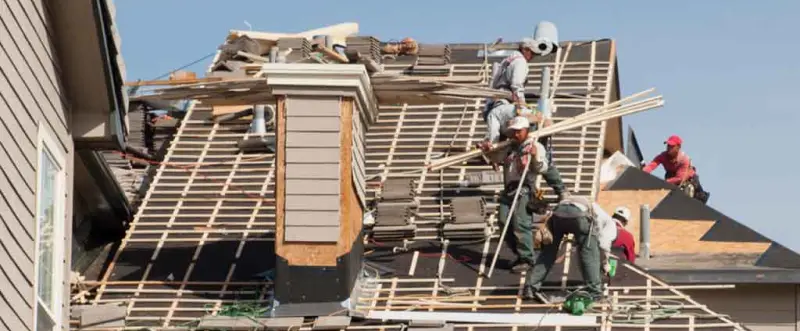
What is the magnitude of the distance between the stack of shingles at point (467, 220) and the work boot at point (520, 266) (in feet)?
3.13

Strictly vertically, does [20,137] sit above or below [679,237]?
above

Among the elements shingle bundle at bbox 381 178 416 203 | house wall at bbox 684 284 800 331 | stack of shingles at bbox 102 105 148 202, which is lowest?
house wall at bbox 684 284 800 331

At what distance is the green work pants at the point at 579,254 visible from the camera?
18422 millimetres

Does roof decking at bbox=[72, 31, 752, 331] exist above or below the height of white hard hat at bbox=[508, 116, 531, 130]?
below

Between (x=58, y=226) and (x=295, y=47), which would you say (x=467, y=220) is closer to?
(x=295, y=47)

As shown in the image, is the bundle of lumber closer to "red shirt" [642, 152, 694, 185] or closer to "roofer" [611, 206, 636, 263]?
"roofer" [611, 206, 636, 263]

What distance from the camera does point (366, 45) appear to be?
25.6 metres

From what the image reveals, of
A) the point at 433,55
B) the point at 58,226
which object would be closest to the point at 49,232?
the point at 58,226

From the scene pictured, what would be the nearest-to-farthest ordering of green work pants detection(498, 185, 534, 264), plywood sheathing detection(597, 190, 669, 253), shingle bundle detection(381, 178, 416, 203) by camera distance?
green work pants detection(498, 185, 534, 264) < shingle bundle detection(381, 178, 416, 203) < plywood sheathing detection(597, 190, 669, 253)

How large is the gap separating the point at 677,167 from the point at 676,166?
19mm

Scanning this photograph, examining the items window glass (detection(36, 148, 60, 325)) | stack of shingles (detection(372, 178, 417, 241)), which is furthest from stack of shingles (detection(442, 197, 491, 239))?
window glass (detection(36, 148, 60, 325))

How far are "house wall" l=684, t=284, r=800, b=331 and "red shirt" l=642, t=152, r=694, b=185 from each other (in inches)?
201

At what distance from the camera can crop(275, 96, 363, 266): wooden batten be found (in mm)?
18562

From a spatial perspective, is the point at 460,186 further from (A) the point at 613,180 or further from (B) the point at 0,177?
(B) the point at 0,177
